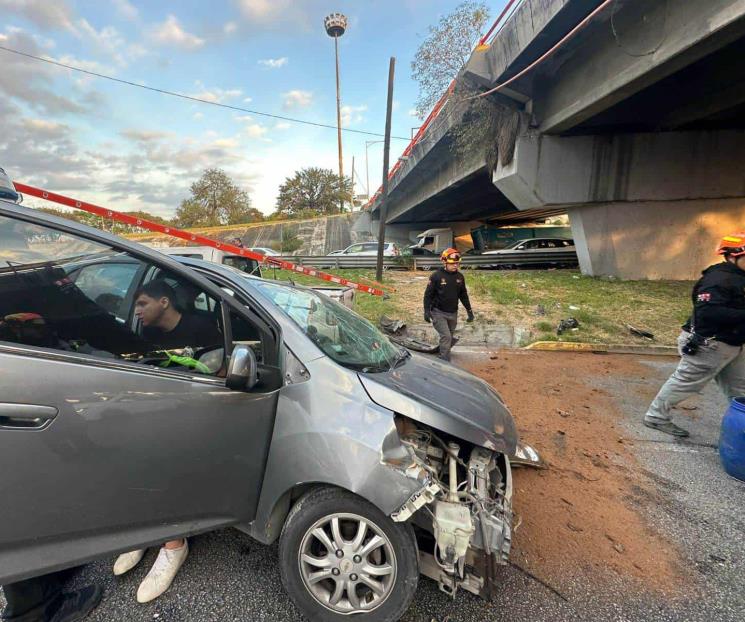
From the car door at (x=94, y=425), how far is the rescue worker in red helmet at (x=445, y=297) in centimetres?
405

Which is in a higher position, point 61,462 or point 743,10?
point 743,10

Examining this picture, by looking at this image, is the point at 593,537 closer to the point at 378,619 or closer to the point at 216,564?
the point at 378,619

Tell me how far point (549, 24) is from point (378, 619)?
8.63 m

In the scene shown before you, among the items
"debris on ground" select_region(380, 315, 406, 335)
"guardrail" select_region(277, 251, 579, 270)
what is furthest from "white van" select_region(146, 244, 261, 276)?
"guardrail" select_region(277, 251, 579, 270)

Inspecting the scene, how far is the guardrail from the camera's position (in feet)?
51.8

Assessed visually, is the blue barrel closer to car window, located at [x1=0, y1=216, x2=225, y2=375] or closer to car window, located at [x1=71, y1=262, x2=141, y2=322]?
car window, located at [x1=0, y1=216, x2=225, y2=375]

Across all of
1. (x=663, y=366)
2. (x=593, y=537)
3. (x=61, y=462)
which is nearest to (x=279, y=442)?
(x=61, y=462)

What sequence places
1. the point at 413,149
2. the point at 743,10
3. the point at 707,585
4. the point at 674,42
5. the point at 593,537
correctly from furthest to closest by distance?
the point at 413,149 < the point at 674,42 < the point at 743,10 < the point at 593,537 < the point at 707,585

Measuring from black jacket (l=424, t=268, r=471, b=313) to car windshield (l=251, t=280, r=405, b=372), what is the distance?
2.87 meters

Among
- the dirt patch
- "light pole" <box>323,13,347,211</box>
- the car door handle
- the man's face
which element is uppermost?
"light pole" <box>323,13,347,211</box>

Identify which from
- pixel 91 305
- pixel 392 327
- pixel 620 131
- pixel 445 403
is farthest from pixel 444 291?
pixel 620 131

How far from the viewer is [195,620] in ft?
5.68

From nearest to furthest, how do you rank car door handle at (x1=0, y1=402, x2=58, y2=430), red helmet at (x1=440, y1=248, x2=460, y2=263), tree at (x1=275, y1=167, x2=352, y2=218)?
car door handle at (x1=0, y1=402, x2=58, y2=430) → red helmet at (x1=440, y1=248, x2=460, y2=263) → tree at (x1=275, y1=167, x2=352, y2=218)

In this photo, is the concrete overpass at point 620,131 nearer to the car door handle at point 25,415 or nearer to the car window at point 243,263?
the car window at point 243,263
